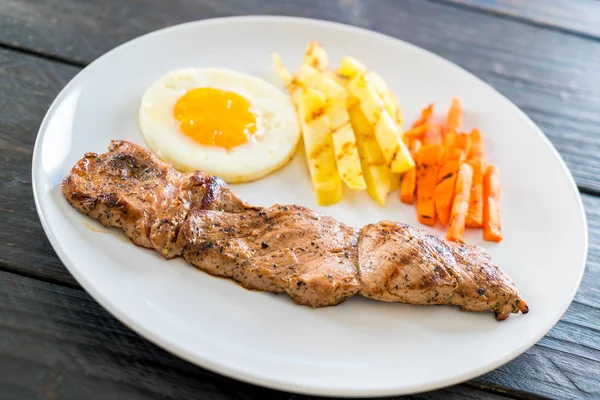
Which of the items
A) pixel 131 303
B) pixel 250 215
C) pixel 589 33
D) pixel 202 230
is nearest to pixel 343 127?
pixel 250 215

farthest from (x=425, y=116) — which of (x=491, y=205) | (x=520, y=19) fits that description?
(x=520, y=19)

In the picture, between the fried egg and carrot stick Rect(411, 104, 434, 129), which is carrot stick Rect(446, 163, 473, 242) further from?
the fried egg

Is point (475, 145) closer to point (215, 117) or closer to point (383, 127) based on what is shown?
point (383, 127)

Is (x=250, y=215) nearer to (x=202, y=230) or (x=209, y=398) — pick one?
(x=202, y=230)

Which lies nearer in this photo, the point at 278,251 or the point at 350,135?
the point at 278,251

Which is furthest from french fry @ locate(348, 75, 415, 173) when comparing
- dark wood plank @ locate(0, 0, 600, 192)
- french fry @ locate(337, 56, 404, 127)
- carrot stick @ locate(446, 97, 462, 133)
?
dark wood plank @ locate(0, 0, 600, 192)

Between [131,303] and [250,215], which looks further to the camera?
[250,215]
